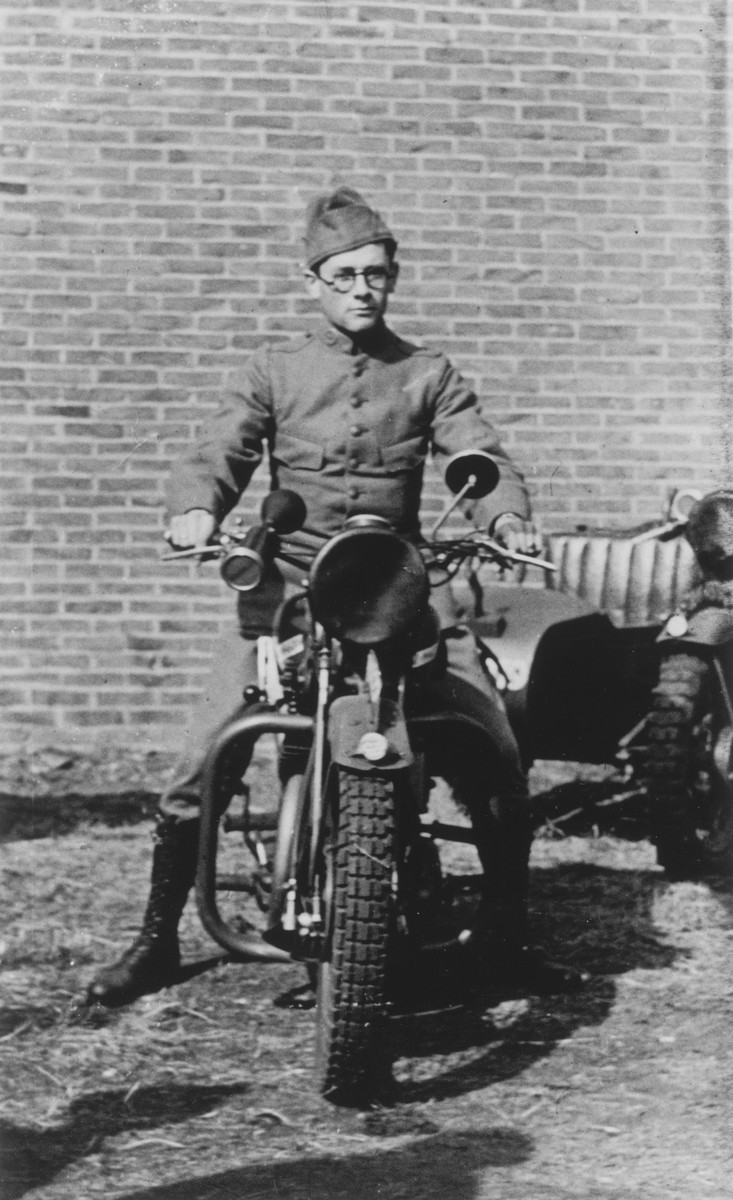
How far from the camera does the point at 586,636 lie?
5.92 meters

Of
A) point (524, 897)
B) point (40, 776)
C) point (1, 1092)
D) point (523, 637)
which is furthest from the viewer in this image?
point (40, 776)

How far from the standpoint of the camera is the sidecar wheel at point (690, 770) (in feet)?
18.6

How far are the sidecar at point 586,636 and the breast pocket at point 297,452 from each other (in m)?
1.04

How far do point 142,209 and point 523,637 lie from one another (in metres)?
2.66

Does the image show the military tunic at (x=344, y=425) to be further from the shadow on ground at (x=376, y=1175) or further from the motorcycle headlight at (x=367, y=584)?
the shadow on ground at (x=376, y=1175)

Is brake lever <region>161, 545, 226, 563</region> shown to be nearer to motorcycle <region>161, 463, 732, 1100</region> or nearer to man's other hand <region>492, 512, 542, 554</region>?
motorcycle <region>161, 463, 732, 1100</region>

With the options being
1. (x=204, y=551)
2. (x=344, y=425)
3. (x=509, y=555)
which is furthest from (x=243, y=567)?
(x=344, y=425)

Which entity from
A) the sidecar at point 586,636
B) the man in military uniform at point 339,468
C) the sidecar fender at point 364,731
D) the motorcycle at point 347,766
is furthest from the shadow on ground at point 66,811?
the sidecar fender at point 364,731

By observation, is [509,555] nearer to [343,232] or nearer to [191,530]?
[191,530]

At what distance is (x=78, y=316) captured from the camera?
23.2 ft

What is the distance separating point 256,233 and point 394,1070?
4075 mm

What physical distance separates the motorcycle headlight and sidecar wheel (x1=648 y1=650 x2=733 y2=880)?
2243mm

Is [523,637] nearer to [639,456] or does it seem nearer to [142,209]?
[639,456]

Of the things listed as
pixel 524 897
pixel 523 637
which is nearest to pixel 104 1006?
pixel 524 897
